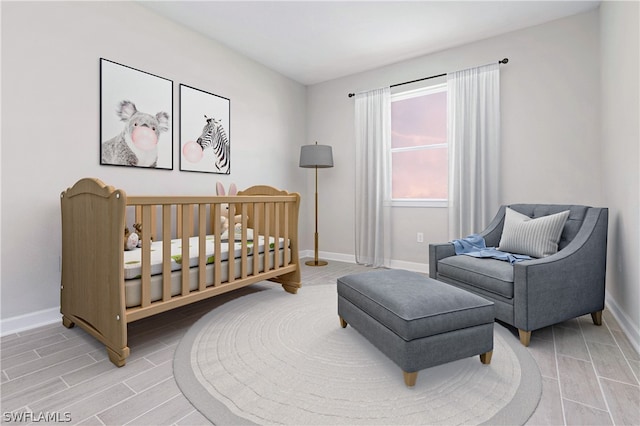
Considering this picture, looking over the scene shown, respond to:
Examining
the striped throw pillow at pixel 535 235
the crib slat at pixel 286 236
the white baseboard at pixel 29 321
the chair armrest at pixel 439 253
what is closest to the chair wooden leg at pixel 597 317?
the striped throw pillow at pixel 535 235

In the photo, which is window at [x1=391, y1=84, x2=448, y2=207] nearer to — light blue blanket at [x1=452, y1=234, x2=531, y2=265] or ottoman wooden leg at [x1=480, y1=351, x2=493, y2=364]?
light blue blanket at [x1=452, y1=234, x2=531, y2=265]

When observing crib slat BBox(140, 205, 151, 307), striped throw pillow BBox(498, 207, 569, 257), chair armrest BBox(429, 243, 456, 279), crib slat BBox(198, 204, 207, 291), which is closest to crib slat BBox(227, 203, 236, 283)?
crib slat BBox(198, 204, 207, 291)

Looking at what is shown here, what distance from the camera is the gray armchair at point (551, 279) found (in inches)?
69.7

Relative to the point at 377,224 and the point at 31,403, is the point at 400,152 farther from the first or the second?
the point at 31,403

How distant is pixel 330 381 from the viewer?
1442 mm

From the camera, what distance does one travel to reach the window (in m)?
3.57

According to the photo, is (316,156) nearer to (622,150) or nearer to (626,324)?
(622,150)

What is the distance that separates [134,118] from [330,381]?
2475 millimetres

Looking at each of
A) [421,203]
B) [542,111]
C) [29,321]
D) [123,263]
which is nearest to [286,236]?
[123,263]

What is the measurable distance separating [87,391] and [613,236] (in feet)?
11.1

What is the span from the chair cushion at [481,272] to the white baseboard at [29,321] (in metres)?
2.77

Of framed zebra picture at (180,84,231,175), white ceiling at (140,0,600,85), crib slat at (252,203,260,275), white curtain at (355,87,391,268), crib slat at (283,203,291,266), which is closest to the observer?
crib slat at (252,203,260,275)

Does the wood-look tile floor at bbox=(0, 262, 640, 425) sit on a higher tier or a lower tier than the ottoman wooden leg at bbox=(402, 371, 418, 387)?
lower

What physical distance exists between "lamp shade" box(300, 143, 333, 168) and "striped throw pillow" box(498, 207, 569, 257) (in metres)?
2.14
